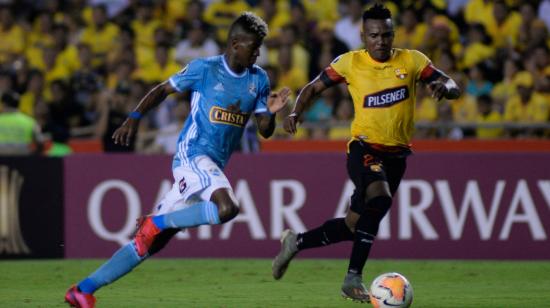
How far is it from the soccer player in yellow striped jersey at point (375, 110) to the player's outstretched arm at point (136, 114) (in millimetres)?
1021

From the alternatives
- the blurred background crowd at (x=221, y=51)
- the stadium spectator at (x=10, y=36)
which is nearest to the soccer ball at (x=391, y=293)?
the blurred background crowd at (x=221, y=51)

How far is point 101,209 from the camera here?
1305 cm

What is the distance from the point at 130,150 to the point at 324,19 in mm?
4000

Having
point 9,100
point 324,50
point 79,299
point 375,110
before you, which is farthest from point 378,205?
point 324,50

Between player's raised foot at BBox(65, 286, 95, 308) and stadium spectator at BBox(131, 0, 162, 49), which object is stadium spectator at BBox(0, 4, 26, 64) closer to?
stadium spectator at BBox(131, 0, 162, 49)

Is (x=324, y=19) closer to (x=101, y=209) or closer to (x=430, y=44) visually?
(x=430, y=44)

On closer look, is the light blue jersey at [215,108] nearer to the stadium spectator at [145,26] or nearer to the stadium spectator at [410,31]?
the stadium spectator at [410,31]

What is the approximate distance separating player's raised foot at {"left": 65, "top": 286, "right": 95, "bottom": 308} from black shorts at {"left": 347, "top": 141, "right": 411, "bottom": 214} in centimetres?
228

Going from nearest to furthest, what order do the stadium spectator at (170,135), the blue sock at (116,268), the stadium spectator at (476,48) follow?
the blue sock at (116,268) < the stadium spectator at (170,135) < the stadium spectator at (476,48)

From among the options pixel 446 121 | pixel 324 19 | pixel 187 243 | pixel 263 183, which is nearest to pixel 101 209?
pixel 187 243

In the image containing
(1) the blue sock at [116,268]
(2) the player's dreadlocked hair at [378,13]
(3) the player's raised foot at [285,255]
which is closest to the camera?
(1) the blue sock at [116,268]

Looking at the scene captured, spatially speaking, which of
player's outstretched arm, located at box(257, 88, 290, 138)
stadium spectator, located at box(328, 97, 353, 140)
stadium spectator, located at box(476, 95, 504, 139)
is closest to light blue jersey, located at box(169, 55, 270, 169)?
player's outstretched arm, located at box(257, 88, 290, 138)

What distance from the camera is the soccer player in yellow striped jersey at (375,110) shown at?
8.81m

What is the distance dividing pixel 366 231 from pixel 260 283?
1.94 metres
